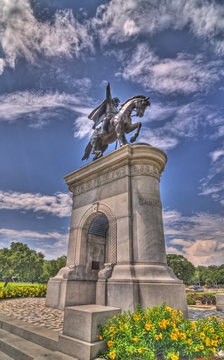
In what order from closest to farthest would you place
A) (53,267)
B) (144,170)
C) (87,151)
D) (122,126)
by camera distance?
(144,170)
(122,126)
(87,151)
(53,267)

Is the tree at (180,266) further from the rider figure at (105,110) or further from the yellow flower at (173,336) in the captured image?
the yellow flower at (173,336)

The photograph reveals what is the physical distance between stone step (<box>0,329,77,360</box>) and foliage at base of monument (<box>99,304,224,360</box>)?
3.52 ft

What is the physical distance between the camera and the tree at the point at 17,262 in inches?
1898

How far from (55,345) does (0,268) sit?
5231cm

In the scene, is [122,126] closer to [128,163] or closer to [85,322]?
[128,163]

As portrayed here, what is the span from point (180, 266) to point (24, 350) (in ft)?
206

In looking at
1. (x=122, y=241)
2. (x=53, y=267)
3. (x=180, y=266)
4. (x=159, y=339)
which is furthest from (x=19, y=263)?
(x=159, y=339)

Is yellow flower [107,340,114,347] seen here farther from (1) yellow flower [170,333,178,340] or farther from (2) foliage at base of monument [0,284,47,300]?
(2) foliage at base of monument [0,284,47,300]

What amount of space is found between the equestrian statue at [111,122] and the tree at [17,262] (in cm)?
4622

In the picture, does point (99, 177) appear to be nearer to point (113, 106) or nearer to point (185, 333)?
point (113, 106)

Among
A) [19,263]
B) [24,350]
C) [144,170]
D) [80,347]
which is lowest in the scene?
[24,350]

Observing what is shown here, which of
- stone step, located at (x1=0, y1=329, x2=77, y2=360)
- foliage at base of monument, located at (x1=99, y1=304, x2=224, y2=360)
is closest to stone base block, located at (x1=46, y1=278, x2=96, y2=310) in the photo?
stone step, located at (x1=0, y1=329, x2=77, y2=360)

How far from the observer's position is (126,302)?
A: 700cm

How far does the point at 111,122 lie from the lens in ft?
39.1
